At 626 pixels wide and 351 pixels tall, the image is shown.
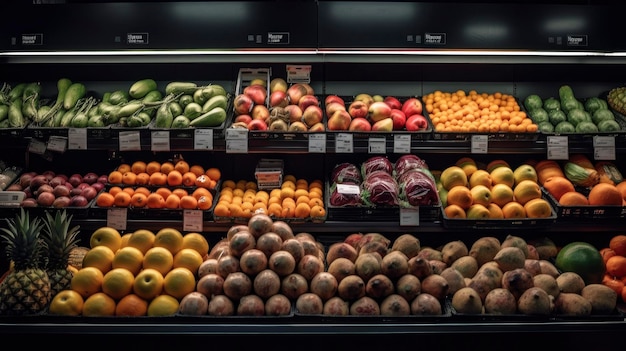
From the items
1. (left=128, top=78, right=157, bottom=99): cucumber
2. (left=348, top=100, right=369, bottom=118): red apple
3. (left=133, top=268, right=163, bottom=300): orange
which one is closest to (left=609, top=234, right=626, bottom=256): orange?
(left=348, top=100, right=369, bottom=118): red apple

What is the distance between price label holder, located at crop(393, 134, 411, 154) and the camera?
13.3 feet

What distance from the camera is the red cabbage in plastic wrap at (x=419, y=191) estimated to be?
389 centimetres

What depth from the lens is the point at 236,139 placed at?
3979 mm

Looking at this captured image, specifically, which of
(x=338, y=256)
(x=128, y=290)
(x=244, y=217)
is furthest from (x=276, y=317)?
(x=244, y=217)

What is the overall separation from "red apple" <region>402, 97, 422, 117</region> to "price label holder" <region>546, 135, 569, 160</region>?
3.05 ft

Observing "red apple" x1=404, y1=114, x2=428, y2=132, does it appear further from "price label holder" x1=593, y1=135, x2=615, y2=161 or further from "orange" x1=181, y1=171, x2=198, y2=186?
"orange" x1=181, y1=171, x2=198, y2=186

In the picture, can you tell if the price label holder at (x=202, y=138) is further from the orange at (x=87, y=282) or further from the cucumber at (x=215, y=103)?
the orange at (x=87, y=282)

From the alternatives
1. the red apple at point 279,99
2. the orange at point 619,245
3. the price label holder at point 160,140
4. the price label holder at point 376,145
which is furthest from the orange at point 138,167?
the orange at point 619,245

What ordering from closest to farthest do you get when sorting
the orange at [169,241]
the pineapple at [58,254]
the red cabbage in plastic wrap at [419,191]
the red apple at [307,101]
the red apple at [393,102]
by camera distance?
the pineapple at [58,254]
the orange at [169,241]
the red cabbage in plastic wrap at [419,191]
the red apple at [307,101]
the red apple at [393,102]

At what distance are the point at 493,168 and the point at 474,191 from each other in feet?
1.38

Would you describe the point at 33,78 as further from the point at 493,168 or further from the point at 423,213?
the point at 493,168

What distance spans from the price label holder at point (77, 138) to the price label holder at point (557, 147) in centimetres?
321

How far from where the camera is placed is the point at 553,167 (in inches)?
170
